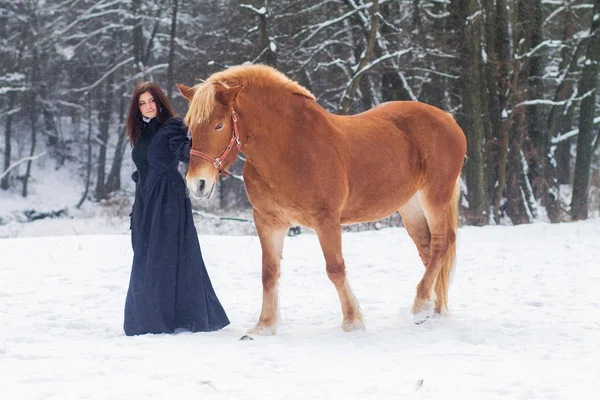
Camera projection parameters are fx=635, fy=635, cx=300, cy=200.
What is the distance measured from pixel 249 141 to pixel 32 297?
311cm

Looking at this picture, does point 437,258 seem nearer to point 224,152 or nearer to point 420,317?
point 420,317

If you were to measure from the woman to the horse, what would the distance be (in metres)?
0.43

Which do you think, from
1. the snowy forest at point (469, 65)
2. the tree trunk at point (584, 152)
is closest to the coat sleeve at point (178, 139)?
the snowy forest at point (469, 65)

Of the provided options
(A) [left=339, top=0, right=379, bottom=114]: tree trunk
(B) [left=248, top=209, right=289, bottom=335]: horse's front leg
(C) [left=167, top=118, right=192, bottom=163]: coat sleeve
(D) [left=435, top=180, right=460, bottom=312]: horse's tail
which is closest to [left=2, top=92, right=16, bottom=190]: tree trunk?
(A) [left=339, top=0, right=379, bottom=114]: tree trunk

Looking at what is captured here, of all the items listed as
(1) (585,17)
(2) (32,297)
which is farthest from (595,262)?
(1) (585,17)

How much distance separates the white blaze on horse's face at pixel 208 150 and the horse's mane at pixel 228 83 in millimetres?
75

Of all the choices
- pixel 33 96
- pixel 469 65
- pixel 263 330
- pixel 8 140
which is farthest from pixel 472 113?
pixel 8 140

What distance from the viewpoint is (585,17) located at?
692 inches

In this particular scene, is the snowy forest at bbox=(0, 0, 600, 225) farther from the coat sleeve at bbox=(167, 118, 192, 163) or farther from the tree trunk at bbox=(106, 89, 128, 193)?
the tree trunk at bbox=(106, 89, 128, 193)

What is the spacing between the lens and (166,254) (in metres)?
5.15

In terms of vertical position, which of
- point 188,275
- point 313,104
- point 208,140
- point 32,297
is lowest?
point 32,297

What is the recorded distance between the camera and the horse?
15.1 feet

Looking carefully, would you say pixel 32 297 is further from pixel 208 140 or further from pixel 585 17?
pixel 585 17

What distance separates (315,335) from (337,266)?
562 mm
